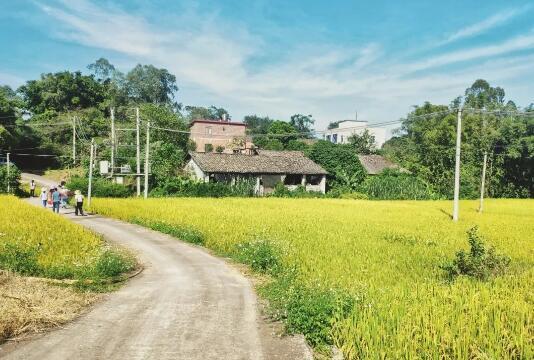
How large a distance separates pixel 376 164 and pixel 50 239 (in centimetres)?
4716

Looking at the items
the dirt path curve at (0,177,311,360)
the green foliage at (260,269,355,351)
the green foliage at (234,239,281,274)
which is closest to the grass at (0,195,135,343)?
the dirt path curve at (0,177,311,360)

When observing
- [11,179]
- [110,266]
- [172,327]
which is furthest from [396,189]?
[172,327]

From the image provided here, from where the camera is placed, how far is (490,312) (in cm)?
762

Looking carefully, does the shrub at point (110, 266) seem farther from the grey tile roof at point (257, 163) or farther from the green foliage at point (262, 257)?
the grey tile roof at point (257, 163)

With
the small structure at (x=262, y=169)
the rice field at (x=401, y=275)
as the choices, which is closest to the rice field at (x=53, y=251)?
the rice field at (x=401, y=275)

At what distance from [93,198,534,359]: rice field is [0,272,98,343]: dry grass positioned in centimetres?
476

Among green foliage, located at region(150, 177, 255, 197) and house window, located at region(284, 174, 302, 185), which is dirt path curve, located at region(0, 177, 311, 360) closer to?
green foliage, located at region(150, 177, 255, 197)

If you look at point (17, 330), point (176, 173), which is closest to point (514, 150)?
point (176, 173)

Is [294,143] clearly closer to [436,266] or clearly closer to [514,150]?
[514,150]

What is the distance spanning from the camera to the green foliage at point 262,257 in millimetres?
12303

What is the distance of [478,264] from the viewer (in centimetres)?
1127

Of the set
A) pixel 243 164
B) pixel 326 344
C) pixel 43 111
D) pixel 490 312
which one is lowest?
pixel 326 344

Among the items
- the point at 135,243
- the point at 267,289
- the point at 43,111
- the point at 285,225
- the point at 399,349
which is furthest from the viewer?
the point at 43,111

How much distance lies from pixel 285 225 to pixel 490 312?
42.3 feet
